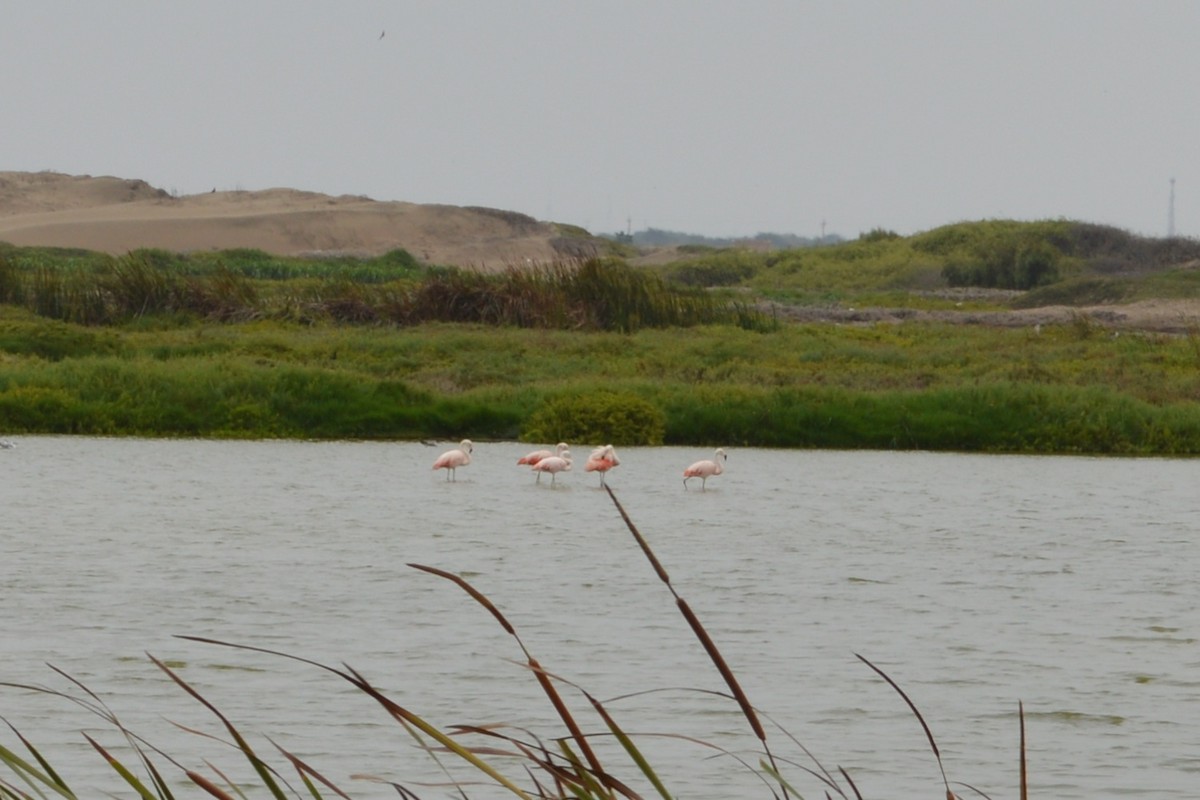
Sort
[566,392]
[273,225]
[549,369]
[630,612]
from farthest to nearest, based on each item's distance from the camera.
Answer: [273,225], [549,369], [566,392], [630,612]

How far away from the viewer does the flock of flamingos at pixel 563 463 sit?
18.1 m

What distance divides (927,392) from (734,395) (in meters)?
2.60

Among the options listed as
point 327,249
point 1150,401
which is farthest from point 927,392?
point 327,249

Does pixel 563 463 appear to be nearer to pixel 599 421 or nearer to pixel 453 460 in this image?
pixel 453 460

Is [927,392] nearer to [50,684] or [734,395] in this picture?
[734,395]

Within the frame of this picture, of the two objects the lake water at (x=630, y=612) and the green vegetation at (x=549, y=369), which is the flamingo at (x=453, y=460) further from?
the green vegetation at (x=549, y=369)

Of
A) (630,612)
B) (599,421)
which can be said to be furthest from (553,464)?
(630,612)

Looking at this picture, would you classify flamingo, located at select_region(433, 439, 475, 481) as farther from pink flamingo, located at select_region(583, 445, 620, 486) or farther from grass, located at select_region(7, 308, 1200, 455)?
grass, located at select_region(7, 308, 1200, 455)

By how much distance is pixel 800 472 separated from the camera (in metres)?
20.7

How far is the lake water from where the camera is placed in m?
8.21

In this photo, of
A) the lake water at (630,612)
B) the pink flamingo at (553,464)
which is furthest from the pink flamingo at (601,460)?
the lake water at (630,612)

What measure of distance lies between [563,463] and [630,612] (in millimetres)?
6543

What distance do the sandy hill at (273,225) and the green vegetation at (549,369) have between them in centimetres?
2957

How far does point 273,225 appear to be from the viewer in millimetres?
73500
